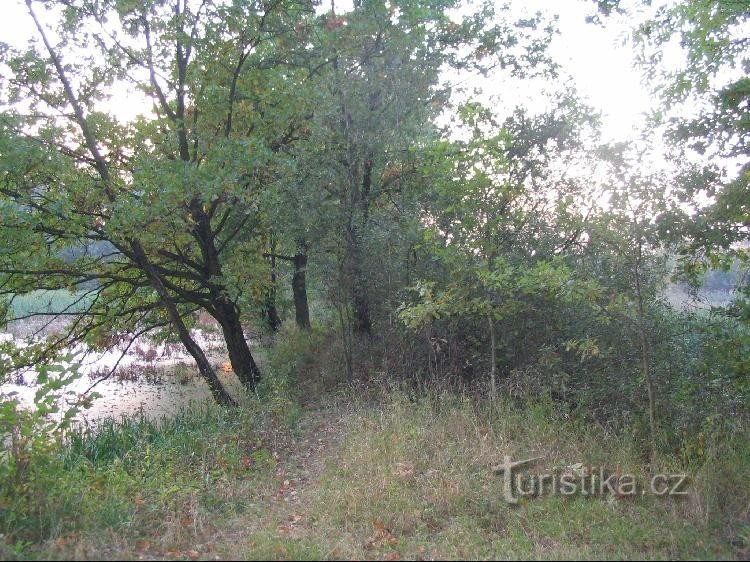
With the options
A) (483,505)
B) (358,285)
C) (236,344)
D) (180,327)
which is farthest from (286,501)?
(236,344)

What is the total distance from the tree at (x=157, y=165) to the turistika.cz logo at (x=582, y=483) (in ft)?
19.2

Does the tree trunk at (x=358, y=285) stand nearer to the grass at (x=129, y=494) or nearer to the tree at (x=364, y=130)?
the tree at (x=364, y=130)

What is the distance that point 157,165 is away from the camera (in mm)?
9055

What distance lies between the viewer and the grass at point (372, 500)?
4.33 meters

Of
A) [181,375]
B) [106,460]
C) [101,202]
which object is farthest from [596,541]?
[181,375]

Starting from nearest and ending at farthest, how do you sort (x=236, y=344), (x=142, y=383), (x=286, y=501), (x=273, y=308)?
(x=286, y=501) < (x=236, y=344) < (x=142, y=383) < (x=273, y=308)

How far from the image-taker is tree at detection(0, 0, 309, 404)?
8.80 metres

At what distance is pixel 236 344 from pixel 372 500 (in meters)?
7.73

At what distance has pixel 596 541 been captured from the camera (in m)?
4.46

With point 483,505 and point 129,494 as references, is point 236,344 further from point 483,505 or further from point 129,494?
point 483,505

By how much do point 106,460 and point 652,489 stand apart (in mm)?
5613

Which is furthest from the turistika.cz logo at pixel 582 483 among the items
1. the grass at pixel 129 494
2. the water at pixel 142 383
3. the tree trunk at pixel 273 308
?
the tree trunk at pixel 273 308

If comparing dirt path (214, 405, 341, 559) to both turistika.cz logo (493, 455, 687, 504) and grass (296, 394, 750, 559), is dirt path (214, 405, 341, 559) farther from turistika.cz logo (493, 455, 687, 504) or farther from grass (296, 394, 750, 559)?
turistika.cz logo (493, 455, 687, 504)

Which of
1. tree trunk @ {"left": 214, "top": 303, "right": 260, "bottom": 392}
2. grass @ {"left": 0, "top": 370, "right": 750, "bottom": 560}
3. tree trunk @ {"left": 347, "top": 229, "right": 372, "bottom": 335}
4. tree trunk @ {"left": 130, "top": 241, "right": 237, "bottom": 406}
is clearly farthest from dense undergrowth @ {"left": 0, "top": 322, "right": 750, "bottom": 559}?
tree trunk @ {"left": 214, "top": 303, "right": 260, "bottom": 392}
